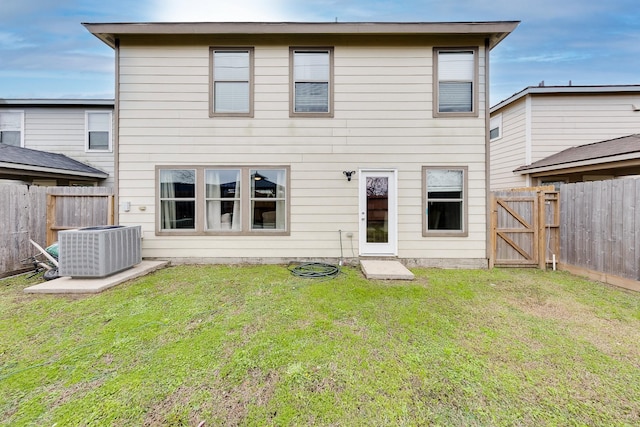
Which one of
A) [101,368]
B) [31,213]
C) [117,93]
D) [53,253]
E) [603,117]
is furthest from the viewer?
[603,117]

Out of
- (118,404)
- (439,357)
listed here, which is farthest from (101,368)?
(439,357)

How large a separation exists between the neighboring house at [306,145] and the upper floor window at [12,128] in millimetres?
7135

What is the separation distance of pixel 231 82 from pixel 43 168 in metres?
5.96

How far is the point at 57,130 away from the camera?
31.3 feet

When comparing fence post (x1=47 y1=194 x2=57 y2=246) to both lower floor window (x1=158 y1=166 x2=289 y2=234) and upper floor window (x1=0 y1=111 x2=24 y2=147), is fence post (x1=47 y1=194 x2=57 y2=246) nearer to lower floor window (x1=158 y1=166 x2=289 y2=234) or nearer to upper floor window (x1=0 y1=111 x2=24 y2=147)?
lower floor window (x1=158 y1=166 x2=289 y2=234)

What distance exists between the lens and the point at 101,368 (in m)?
2.31

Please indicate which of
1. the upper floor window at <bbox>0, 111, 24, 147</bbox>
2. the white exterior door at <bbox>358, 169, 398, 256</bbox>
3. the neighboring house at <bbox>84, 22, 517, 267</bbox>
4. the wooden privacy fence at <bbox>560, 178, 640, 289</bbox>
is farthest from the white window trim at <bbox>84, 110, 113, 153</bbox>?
the wooden privacy fence at <bbox>560, 178, 640, 289</bbox>

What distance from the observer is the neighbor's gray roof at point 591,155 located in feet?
19.4

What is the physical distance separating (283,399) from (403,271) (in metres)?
3.65

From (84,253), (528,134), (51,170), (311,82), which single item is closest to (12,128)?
(51,170)

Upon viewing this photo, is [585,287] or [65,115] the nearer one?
[585,287]

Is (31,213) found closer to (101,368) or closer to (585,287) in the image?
(101,368)

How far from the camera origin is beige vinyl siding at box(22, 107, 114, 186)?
9.53m

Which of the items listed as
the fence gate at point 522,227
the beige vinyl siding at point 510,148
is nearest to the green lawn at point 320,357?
the fence gate at point 522,227
